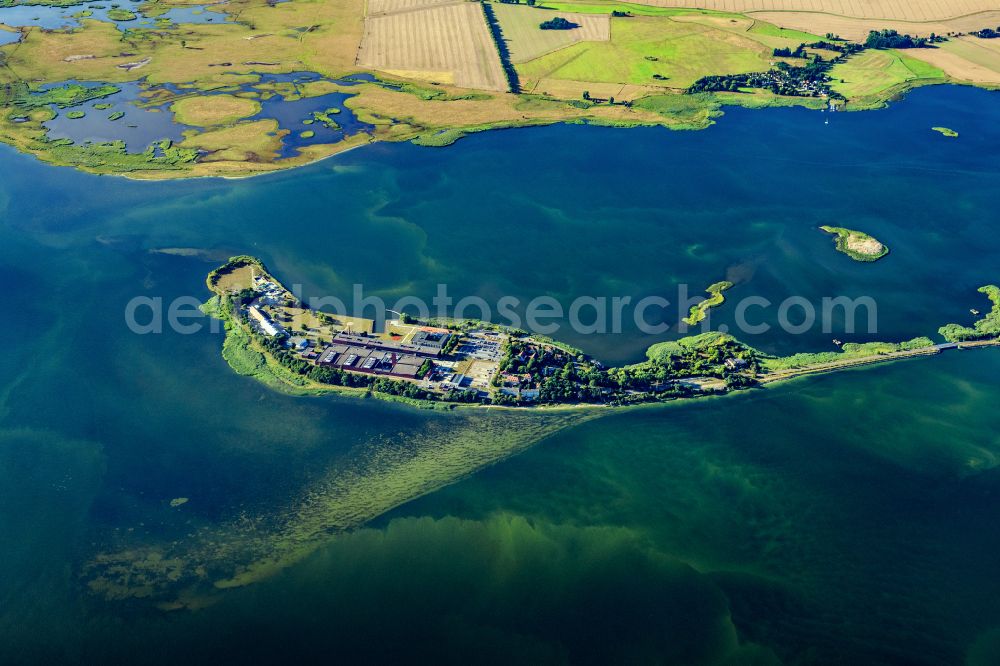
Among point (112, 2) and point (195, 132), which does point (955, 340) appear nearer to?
point (195, 132)

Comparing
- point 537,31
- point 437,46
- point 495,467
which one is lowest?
point 495,467

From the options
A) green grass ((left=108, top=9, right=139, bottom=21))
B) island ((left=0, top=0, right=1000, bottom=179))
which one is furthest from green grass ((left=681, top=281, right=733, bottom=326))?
green grass ((left=108, top=9, right=139, bottom=21))

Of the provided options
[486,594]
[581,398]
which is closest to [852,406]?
[581,398]

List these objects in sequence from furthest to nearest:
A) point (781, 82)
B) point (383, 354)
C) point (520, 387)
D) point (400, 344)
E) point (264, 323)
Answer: point (781, 82) < point (264, 323) < point (400, 344) < point (383, 354) < point (520, 387)

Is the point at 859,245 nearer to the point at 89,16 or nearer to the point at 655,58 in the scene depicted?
the point at 655,58

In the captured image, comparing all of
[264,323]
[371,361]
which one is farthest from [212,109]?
[371,361]

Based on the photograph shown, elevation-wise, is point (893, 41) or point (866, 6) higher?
point (866, 6)
